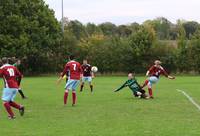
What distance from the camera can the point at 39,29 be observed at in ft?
214

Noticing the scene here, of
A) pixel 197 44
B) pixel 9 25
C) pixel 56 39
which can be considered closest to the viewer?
pixel 9 25

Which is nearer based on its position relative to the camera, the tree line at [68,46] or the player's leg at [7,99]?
the player's leg at [7,99]

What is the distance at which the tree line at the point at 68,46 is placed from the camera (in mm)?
63750

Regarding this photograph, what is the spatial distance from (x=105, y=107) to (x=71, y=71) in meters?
2.29

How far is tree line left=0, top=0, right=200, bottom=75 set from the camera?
63750mm

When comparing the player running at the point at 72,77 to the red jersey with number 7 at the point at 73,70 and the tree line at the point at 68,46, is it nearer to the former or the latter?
the red jersey with number 7 at the point at 73,70

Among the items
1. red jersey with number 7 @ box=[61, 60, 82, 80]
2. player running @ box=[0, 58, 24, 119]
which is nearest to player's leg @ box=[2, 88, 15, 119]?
player running @ box=[0, 58, 24, 119]

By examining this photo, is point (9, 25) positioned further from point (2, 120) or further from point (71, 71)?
point (2, 120)

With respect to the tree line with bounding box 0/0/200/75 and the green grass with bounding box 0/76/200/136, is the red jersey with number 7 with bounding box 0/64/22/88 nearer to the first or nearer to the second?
the green grass with bounding box 0/76/200/136

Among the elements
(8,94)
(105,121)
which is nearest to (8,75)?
(8,94)

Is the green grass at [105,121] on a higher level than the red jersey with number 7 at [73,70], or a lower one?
lower

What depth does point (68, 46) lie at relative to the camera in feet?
245

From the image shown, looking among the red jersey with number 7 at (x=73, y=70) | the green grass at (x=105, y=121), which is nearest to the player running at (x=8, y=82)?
the green grass at (x=105, y=121)

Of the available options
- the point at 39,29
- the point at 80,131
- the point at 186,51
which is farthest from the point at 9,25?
the point at 80,131
